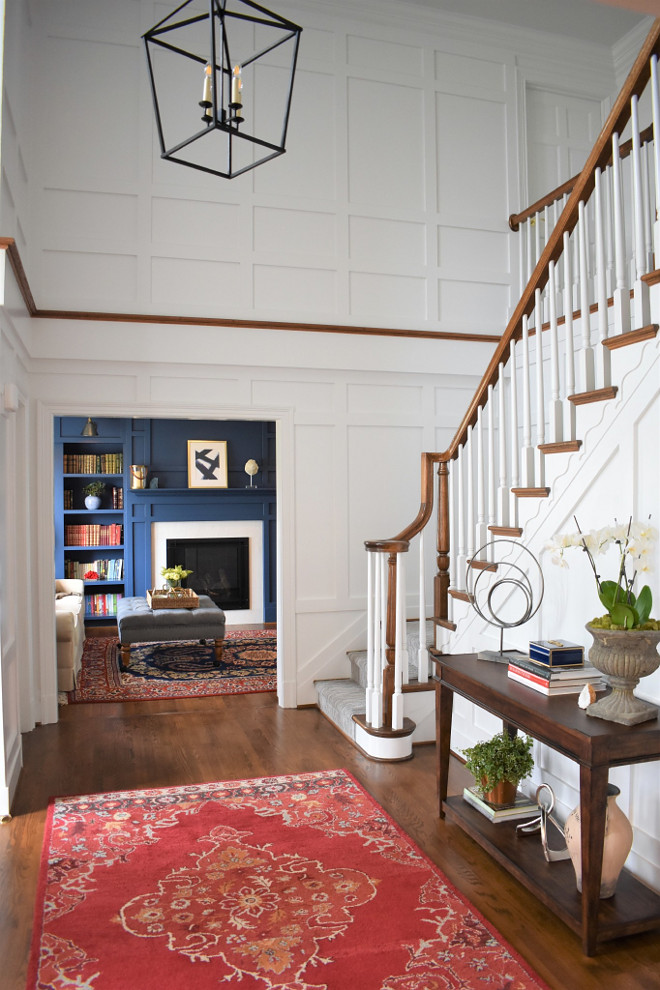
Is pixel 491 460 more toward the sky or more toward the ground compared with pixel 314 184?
more toward the ground

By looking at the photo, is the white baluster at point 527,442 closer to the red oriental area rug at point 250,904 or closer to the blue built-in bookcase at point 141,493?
the red oriental area rug at point 250,904

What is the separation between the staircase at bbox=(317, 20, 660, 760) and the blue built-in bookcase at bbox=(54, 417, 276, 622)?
4086mm

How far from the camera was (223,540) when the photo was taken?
31.1 ft

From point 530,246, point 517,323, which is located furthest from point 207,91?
point 530,246

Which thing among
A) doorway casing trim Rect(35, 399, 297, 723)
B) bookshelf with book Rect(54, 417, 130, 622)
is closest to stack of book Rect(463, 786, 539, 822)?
doorway casing trim Rect(35, 399, 297, 723)

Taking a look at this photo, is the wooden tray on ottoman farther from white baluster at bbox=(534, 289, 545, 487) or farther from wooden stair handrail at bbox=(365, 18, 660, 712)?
white baluster at bbox=(534, 289, 545, 487)

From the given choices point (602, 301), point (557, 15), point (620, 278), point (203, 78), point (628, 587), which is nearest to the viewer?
point (628, 587)

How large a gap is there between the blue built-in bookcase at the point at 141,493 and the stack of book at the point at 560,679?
21.7 feet

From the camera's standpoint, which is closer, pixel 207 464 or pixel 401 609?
pixel 401 609

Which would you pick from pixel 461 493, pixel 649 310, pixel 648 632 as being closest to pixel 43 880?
pixel 648 632

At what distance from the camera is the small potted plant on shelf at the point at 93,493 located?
9.14 metres

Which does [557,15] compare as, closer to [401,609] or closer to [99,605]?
[401,609]

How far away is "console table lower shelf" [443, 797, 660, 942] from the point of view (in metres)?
2.57

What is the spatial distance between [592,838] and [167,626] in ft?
16.4
